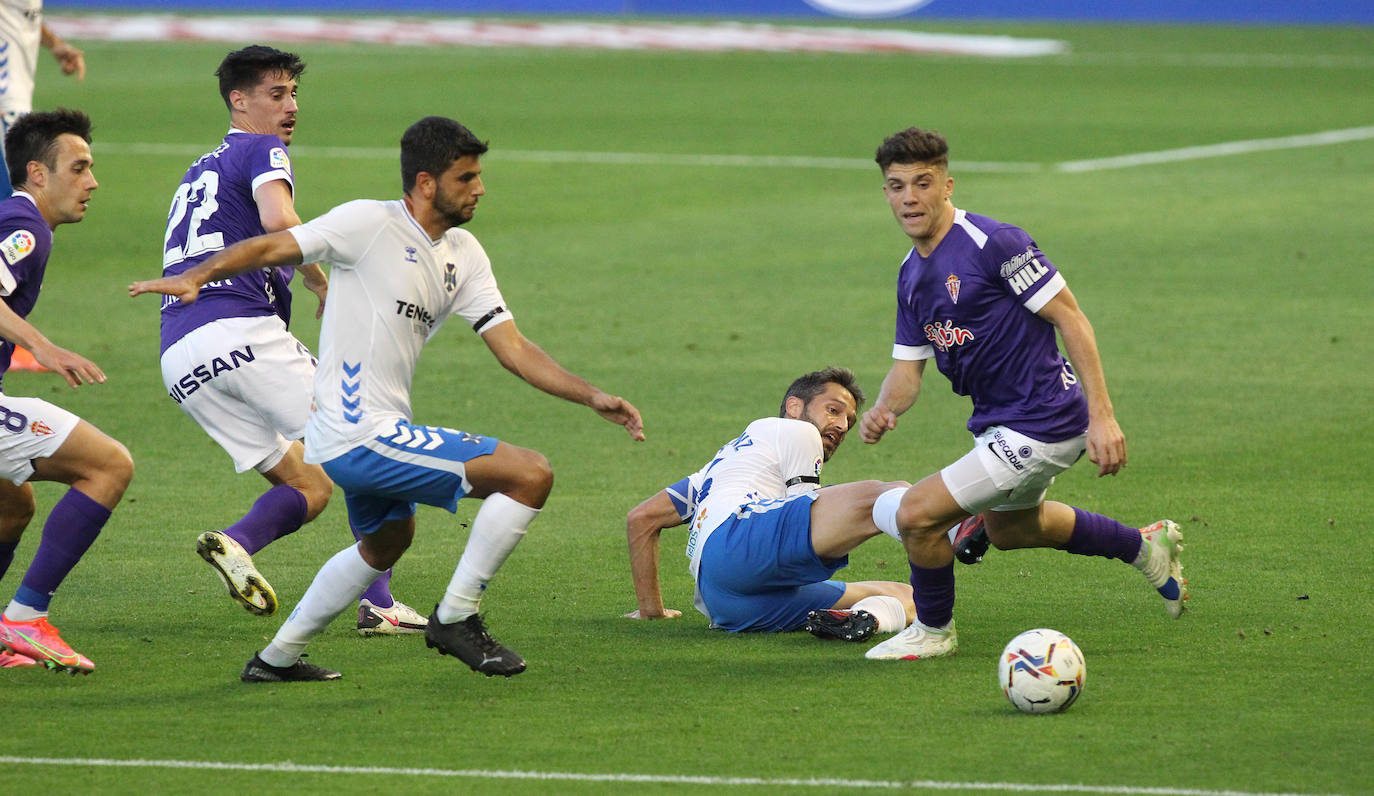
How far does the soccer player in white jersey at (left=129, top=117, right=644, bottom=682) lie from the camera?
6129 millimetres

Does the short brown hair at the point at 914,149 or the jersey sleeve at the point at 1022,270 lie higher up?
the short brown hair at the point at 914,149

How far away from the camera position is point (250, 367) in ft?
24.3

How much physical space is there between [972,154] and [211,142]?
9.25 m

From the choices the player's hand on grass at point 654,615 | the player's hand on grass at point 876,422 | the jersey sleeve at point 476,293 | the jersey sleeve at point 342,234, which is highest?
the jersey sleeve at point 342,234

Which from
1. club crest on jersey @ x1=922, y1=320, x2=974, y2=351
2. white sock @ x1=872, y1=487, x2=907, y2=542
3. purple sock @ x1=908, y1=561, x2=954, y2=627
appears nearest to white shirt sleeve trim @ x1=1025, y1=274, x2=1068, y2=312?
Answer: club crest on jersey @ x1=922, y1=320, x2=974, y2=351

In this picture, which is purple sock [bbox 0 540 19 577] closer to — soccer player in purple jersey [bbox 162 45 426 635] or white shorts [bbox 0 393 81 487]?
white shorts [bbox 0 393 81 487]

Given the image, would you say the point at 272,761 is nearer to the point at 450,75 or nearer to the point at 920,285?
the point at 920,285

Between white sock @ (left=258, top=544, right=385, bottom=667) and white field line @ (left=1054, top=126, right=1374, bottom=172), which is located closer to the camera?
white sock @ (left=258, top=544, right=385, bottom=667)

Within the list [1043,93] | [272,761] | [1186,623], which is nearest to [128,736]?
[272,761]

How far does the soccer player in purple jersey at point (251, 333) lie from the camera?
7.35 metres

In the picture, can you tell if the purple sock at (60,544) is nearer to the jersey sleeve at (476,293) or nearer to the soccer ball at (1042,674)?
the jersey sleeve at (476,293)

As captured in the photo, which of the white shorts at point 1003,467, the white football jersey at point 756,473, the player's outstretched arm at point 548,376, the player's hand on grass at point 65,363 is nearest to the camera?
the player's hand on grass at point 65,363

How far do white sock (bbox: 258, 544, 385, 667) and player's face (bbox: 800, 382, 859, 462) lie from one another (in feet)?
7.04

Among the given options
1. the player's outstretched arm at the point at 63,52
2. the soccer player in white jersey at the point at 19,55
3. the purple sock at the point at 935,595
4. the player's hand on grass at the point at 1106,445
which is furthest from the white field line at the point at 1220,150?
the player's hand on grass at the point at 1106,445
